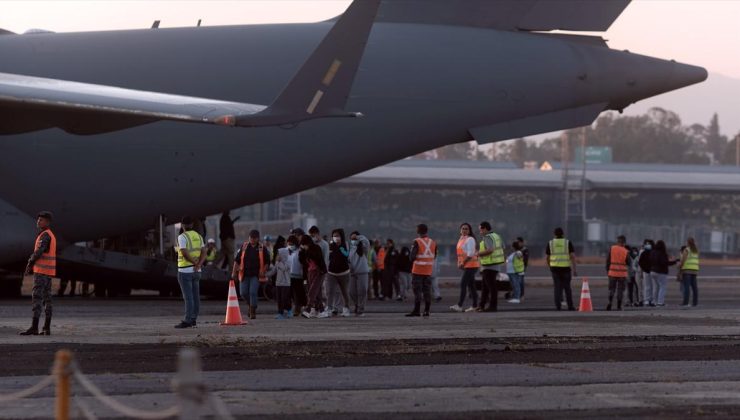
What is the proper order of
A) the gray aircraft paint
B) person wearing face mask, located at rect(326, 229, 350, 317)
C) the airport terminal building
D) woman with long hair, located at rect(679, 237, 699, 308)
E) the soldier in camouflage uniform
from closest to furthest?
the soldier in camouflage uniform, person wearing face mask, located at rect(326, 229, 350, 317), the gray aircraft paint, woman with long hair, located at rect(679, 237, 699, 308), the airport terminal building

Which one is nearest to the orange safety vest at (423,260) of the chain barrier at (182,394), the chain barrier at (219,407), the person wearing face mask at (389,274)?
the person wearing face mask at (389,274)

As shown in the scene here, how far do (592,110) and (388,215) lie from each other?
8276 centimetres

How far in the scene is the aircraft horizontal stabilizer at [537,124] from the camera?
29047 millimetres

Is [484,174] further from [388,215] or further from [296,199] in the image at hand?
[296,199]

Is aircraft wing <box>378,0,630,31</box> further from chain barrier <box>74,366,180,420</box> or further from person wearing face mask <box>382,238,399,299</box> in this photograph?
chain barrier <box>74,366,180,420</box>

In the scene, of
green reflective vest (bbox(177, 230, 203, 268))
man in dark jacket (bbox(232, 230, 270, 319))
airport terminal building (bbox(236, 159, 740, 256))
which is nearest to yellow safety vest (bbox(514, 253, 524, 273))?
man in dark jacket (bbox(232, 230, 270, 319))

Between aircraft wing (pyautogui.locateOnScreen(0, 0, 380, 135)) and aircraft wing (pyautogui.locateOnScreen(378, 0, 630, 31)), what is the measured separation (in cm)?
1002

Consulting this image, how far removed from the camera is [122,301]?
30375 mm

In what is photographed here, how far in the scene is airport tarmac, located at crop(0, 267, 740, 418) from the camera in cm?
1226

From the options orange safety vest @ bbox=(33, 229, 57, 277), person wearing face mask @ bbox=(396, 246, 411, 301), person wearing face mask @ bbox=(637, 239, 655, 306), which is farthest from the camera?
person wearing face mask @ bbox=(396, 246, 411, 301)

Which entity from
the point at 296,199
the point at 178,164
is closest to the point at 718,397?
the point at 178,164

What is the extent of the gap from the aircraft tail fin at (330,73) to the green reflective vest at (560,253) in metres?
10.4

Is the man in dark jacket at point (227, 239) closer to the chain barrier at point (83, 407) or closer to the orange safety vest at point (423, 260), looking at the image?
the orange safety vest at point (423, 260)

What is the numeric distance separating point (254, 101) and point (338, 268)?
175 inches
